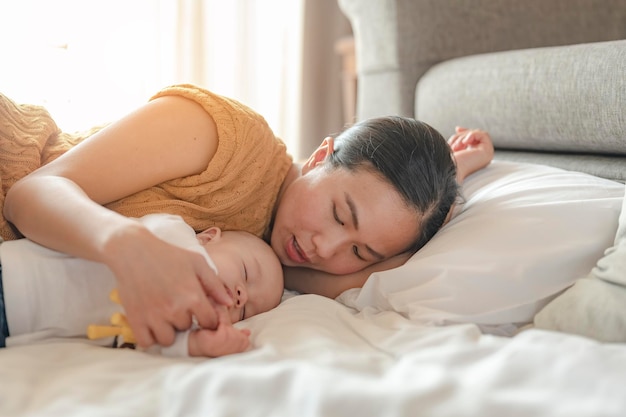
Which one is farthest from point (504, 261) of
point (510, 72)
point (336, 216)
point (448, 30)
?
point (448, 30)

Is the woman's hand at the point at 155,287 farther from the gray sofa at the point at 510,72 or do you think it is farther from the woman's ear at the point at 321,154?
the gray sofa at the point at 510,72

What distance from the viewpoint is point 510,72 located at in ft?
5.47

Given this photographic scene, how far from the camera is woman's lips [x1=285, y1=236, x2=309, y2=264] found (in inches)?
46.1

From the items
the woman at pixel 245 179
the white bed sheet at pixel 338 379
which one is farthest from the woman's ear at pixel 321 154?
the white bed sheet at pixel 338 379

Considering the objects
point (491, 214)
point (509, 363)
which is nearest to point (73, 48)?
point (491, 214)

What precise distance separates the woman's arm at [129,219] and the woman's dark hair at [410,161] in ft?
0.88

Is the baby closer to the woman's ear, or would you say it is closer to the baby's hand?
the baby's hand

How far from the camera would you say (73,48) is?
249cm

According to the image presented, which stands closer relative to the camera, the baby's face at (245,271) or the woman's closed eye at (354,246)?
the baby's face at (245,271)

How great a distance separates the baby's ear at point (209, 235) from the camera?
111cm

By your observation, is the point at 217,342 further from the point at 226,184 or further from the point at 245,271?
the point at 226,184

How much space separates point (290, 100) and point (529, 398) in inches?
106

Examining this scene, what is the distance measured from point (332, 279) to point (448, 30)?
1.14 m

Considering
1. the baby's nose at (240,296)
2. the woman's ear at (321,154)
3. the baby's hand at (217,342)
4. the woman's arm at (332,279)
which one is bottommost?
the woman's arm at (332,279)
